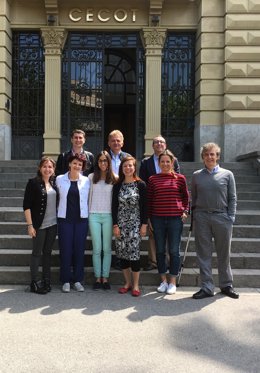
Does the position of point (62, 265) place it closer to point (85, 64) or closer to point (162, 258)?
point (162, 258)

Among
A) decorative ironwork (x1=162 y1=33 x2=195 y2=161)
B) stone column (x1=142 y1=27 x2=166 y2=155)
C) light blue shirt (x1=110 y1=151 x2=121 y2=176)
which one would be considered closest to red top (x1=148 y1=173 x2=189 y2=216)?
light blue shirt (x1=110 y1=151 x2=121 y2=176)

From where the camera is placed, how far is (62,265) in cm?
618

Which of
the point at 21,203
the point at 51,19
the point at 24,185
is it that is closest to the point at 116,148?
the point at 21,203

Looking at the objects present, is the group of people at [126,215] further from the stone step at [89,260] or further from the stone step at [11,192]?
the stone step at [11,192]

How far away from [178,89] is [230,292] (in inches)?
361

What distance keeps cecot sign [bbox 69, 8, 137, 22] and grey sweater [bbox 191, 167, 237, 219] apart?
9080mm

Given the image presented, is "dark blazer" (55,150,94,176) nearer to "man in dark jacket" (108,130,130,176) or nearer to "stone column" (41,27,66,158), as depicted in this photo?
"man in dark jacket" (108,130,130,176)

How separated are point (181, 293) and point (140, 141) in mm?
8404

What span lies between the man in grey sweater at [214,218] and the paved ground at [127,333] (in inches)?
10.2

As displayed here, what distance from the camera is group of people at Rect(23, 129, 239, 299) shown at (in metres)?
6.02

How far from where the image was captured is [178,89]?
1397 cm

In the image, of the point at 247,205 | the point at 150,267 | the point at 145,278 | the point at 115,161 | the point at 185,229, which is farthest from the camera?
the point at 247,205

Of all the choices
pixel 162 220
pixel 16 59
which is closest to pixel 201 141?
pixel 16 59

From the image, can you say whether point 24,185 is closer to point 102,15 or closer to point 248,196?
point 248,196
